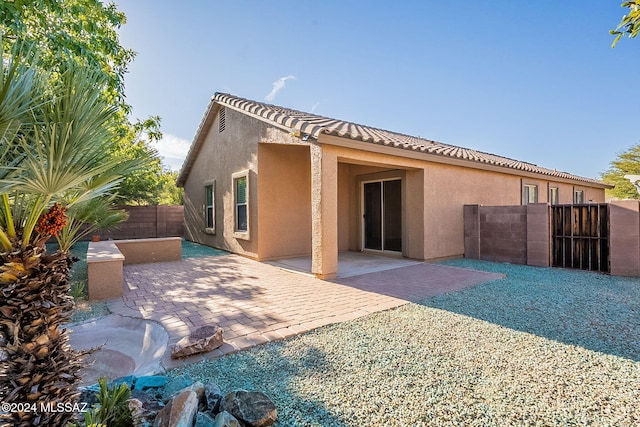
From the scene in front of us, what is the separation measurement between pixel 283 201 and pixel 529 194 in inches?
474

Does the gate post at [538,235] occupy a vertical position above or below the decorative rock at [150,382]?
above

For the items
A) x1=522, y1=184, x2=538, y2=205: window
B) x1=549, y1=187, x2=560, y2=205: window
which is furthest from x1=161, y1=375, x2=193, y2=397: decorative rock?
x1=549, y1=187, x2=560, y2=205: window

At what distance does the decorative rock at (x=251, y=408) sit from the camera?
2436 millimetres

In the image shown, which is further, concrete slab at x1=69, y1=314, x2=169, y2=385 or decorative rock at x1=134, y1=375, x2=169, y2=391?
concrete slab at x1=69, y1=314, x2=169, y2=385

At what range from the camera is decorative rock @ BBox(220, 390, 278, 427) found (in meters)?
2.44

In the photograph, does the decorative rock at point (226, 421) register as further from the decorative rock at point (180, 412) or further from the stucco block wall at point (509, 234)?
the stucco block wall at point (509, 234)

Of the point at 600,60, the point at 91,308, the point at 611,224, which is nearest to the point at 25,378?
the point at 91,308

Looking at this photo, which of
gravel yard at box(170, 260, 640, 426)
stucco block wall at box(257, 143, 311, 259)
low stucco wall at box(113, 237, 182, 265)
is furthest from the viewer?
stucco block wall at box(257, 143, 311, 259)

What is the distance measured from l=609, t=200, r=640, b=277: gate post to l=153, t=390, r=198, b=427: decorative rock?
35.4 feet

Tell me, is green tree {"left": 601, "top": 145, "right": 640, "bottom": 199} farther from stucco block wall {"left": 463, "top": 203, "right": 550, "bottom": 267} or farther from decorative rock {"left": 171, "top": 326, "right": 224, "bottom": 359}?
decorative rock {"left": 171, "top": 326, "right": 224, "bottom": 359}

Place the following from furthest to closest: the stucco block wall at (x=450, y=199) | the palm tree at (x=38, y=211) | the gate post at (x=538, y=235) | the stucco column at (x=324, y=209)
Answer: the stucco block wall at (x=450, y=199) → the gate post at (x=538, y=235) → the stucco column at (x=324, y=209) → the palm tree at (x=38, y=211)

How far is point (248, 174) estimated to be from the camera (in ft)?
35.7

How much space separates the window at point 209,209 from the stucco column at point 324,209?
26.7ft

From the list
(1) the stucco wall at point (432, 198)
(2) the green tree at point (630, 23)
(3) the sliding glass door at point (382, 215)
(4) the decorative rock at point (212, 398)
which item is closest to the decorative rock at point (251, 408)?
(4) the decorative rock at point (212, 398)
